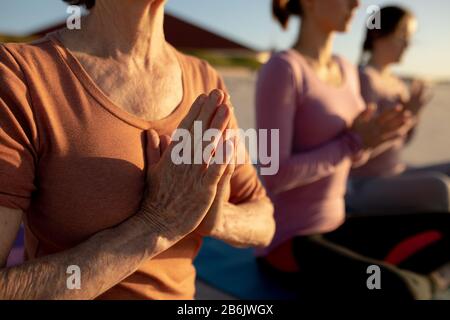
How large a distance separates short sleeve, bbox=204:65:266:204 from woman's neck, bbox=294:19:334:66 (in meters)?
0.96

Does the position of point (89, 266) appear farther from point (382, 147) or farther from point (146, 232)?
point (382, 147)

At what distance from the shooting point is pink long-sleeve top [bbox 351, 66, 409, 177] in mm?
2785

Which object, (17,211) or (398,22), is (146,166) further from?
(398,22)

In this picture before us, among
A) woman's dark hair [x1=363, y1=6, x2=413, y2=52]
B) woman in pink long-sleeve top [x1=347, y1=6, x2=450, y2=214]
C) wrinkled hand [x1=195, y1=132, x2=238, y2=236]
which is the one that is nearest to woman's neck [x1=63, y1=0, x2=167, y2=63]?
wrinkled hand [x1=195, y1=132, x2=238, y2=236]

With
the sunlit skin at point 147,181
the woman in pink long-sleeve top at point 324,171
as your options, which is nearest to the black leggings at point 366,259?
the woman in pink long-sleeve top at point 324,171

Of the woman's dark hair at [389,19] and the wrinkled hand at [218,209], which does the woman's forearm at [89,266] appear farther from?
the woman's dark hair at [389,19]

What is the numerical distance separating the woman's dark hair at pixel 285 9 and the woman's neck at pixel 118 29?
1186 millimetres

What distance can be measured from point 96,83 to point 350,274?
4.22 feet

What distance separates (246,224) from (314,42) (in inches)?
46.5

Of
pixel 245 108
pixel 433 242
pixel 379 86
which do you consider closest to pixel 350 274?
pixel 433 242

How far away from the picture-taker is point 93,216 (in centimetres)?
87

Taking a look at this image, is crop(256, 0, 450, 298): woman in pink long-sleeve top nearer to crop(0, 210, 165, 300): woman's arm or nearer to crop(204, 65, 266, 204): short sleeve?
crop(204, 65, 266, 204): short sleeve

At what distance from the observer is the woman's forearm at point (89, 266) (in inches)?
31.1

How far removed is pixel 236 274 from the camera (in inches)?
94.0
